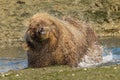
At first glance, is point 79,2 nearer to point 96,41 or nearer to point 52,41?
point 96,41

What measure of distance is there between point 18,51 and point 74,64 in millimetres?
5717

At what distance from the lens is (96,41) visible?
44.7 feet

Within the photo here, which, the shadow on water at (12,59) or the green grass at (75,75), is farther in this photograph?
the shadow on water at (12,59)

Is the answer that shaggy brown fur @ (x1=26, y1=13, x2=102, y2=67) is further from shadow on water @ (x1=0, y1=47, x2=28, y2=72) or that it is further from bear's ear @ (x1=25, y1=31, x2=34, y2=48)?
shadow on water @ (x1=0, y1=47, x2=28, y2=72)

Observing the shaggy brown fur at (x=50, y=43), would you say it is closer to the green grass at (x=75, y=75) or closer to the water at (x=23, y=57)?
the water at (x=23, y=57)

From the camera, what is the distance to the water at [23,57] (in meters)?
13.0

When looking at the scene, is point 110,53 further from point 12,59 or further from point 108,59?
point 12,59

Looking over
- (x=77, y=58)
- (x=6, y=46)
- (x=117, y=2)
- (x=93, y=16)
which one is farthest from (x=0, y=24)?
(x=77, y=58)

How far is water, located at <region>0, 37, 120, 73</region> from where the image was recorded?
1298 centimetres

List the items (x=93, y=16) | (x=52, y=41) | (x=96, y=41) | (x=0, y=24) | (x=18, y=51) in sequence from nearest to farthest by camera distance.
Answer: (x=52, y=41)
(x=96, y=41)
(x=18, y=51)
(x=0, y=24)
(x=93, y=16)

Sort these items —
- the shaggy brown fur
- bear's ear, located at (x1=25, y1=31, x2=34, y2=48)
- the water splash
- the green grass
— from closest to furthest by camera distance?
the green grass, the shaggy brown fur, bear's ear, located at (x1=25, y1=31, x2=34, y2=48), the water splash

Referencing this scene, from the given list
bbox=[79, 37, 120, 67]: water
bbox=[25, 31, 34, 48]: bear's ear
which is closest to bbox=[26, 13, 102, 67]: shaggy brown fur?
bbox=[25, 31, 34, 48]: bear's ear

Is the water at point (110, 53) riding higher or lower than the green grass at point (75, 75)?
lower

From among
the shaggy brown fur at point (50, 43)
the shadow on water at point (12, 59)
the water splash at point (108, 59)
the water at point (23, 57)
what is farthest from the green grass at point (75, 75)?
the shadow on water at point (12, 59)
